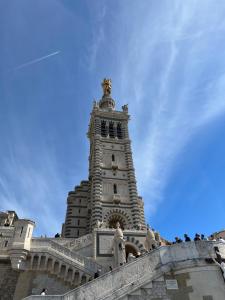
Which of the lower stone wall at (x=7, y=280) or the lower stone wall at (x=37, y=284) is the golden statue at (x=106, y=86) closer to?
the lower stone wall at (x=7, y=280)

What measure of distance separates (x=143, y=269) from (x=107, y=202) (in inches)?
929

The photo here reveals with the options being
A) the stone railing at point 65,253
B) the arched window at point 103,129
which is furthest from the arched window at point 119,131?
the stone railing at point 65,253

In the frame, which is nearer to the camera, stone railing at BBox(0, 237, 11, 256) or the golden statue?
stone railing at BBox(0, 237, 11, 256)

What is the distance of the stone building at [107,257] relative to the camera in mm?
13336

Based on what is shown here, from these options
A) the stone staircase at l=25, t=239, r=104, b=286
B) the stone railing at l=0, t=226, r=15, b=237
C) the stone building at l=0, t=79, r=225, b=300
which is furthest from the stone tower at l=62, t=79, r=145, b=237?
the stone staircase at l=25, t=239, r=104, b=286

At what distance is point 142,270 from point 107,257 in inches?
579

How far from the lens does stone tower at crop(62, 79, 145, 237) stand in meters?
36.7

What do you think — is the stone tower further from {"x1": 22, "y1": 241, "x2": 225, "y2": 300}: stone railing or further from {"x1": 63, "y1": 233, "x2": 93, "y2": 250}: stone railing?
{"x1": 22, "y1": 241, "x2": 225, "y2": 300}: stone railing

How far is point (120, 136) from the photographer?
49.5 meters

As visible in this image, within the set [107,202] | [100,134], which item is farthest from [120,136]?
[107,202]

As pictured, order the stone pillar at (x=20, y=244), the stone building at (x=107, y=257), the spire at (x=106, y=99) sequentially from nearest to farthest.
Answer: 1. the stone building at (x=107, y=257)
2. the stone pillar at (x=20, y=244)
3. the spire at (x=106, y=99)

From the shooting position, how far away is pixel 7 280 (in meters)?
21.6

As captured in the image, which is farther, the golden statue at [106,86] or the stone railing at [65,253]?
the golden statue at [106,86]

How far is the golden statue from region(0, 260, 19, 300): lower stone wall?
4692cm
